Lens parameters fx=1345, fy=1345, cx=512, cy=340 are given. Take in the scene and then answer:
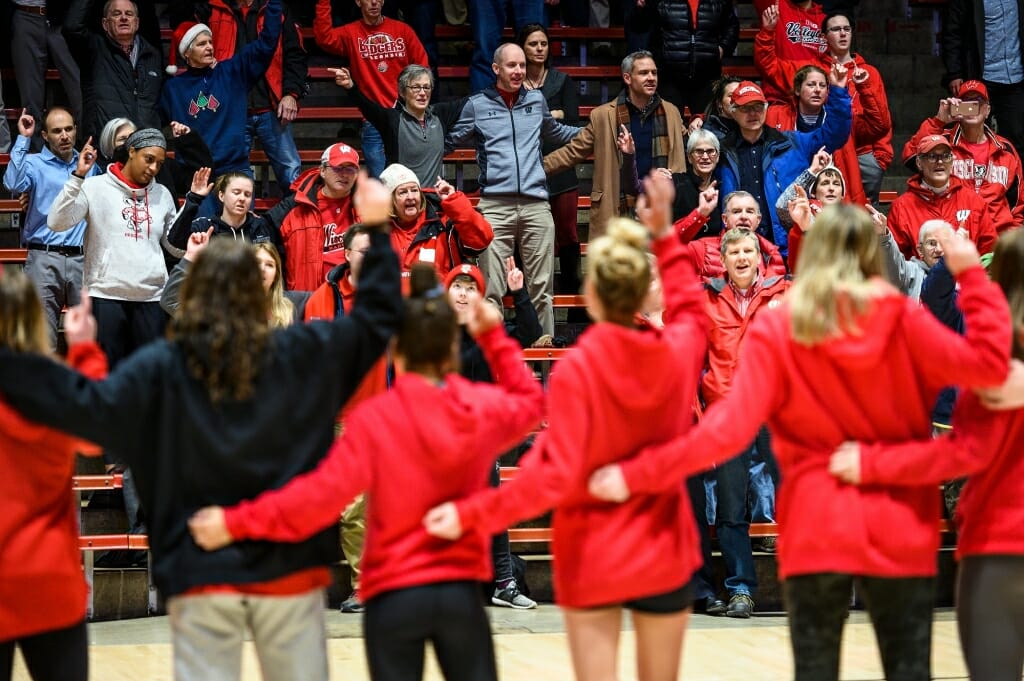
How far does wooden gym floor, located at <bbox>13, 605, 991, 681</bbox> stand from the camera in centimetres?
491

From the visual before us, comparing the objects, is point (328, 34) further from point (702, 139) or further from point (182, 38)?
point (702, 139)

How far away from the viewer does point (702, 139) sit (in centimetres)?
752

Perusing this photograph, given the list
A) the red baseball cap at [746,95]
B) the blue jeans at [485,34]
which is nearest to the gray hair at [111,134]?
the blue jeans at [485,34]

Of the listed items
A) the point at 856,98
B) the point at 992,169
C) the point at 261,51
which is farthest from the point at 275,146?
the point at 992,169

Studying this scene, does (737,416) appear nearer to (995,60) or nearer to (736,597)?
(736,597)

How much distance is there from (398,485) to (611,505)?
0.51m

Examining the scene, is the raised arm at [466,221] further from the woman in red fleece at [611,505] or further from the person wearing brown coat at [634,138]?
the woman in red fleece at [611,505]

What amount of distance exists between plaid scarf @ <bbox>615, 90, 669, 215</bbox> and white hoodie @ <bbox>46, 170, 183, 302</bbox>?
2609 mm

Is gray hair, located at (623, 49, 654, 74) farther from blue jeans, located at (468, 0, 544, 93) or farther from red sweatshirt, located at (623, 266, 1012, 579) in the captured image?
red sweatshirt, located at (623, 266, 1012, 579)

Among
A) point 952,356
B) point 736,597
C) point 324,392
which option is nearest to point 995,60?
point 736,597

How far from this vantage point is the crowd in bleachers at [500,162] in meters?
6.21

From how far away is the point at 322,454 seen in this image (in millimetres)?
3184

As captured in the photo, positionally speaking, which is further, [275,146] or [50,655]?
[275,146]

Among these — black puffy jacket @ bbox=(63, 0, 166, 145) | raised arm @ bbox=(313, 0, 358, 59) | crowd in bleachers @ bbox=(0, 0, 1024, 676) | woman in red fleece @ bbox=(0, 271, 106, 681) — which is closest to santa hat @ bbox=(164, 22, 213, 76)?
crowd in bleachers @ bbox=(0, 0, 1024, 676)
